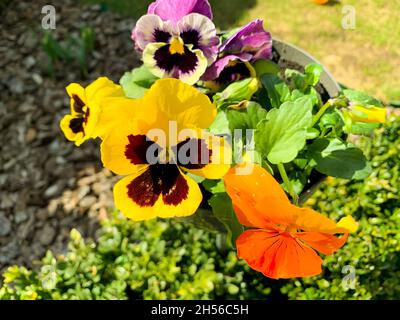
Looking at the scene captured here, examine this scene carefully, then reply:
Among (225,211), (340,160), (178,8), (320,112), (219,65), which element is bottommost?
(225,211)

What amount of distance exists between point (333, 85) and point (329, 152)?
0.78 feet

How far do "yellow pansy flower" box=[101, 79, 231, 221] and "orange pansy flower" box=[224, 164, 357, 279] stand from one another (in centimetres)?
6

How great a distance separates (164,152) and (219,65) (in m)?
0.26

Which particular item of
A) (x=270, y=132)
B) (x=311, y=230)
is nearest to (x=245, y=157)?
(x=270, y=132)

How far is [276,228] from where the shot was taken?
97 cm

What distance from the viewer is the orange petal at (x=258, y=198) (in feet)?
3.02

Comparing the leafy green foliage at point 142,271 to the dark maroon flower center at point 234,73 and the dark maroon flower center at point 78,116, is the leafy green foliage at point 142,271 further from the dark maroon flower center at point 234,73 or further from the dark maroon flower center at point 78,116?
the dark maroon flower center at point 234,73

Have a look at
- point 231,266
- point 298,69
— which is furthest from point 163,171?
point 231,266

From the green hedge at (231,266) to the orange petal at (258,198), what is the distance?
0.75 metres

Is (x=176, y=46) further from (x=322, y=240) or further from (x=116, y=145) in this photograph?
(x=322, y=240)

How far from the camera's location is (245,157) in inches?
41.6

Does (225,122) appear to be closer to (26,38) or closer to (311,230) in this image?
(311,230)
